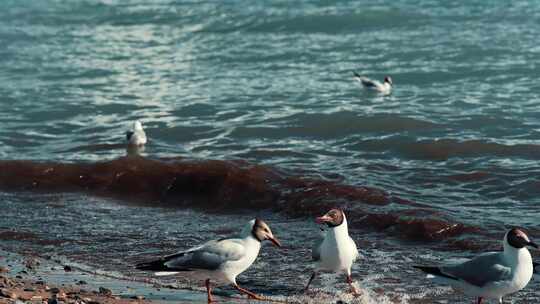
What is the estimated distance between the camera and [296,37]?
2556 cm

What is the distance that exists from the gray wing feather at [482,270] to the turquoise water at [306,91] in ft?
8.66

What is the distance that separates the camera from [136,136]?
1560 cm

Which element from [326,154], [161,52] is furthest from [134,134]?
[161,52]

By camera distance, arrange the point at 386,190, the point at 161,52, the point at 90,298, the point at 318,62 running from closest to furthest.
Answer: the point at 90,298 → the point at 386,190 → the point at 318,62 → the point at 161,52

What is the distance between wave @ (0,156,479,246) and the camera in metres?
11.4

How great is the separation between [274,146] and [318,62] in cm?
749

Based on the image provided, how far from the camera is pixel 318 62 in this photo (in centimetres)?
2252

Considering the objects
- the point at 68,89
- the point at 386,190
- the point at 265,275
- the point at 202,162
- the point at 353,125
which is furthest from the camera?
the point at 68,89

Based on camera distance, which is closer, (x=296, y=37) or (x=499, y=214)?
(x=499, y=214)

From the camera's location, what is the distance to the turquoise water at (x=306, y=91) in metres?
13.9

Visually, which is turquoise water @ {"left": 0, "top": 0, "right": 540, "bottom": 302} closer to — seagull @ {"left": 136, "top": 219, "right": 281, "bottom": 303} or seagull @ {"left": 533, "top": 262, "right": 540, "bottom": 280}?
seagull @ {"left": 533, "top": 262, "right": 540, "bottom": 280}

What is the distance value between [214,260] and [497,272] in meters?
2.29

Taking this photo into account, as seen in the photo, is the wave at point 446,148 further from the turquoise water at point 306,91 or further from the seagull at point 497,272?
the seagull at point 497,272

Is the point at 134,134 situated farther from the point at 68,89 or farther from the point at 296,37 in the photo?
the point at 296,37
